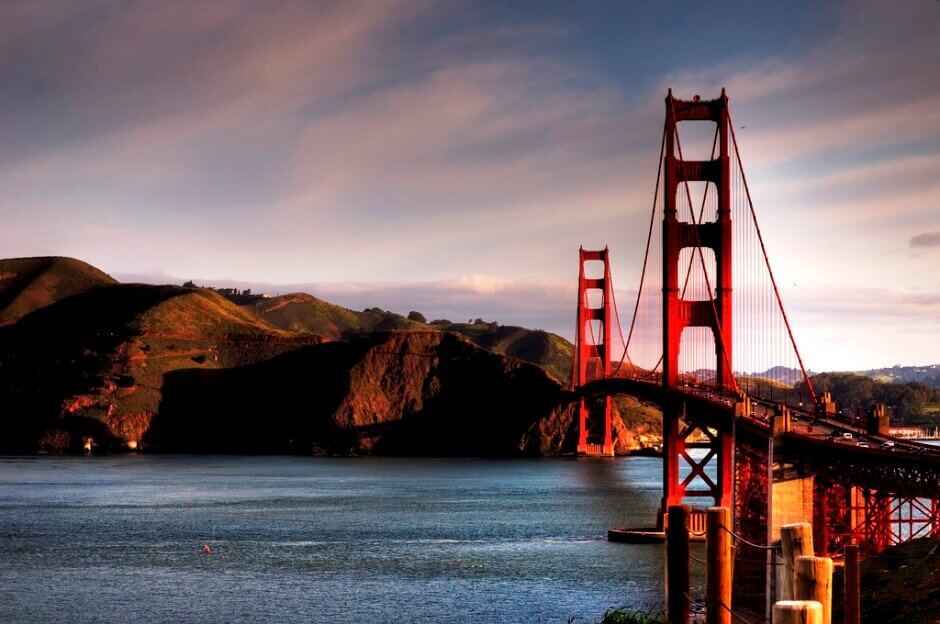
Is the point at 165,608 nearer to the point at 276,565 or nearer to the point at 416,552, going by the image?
the point at 276,565

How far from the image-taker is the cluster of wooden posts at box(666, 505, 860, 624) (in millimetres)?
13266

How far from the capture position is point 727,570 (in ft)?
57.6

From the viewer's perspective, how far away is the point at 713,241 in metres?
59.0

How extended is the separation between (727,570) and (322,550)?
46494mm

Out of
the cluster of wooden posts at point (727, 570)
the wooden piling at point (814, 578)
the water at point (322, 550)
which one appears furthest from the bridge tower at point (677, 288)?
the wooden piling at point (814, 578)

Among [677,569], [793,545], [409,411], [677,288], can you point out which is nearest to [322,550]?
[677,288]

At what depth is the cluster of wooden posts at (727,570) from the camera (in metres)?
13.3

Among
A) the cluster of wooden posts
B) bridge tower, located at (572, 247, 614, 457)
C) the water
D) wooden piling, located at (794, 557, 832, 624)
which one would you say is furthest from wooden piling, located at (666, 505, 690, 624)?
bridge tower, located at (572, 247, 614, 457)

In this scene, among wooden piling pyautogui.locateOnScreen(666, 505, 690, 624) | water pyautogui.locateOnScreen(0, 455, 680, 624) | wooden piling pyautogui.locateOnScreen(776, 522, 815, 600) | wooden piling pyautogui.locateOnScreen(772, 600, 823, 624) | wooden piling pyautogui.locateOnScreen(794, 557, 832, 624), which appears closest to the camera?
wooden piling pyautogui.locateOnScreen(772, 600, 823, 624)

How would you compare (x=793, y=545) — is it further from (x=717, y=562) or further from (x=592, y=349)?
(x=592, y=349)

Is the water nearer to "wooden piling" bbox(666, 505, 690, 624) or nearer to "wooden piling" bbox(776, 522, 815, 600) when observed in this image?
"wooden piling" bbox(666, 505, 690, 624)

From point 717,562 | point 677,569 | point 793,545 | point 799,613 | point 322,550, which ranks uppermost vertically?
point 793,545

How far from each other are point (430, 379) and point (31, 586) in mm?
143063

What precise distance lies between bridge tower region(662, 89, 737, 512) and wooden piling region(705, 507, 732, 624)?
38356mm
